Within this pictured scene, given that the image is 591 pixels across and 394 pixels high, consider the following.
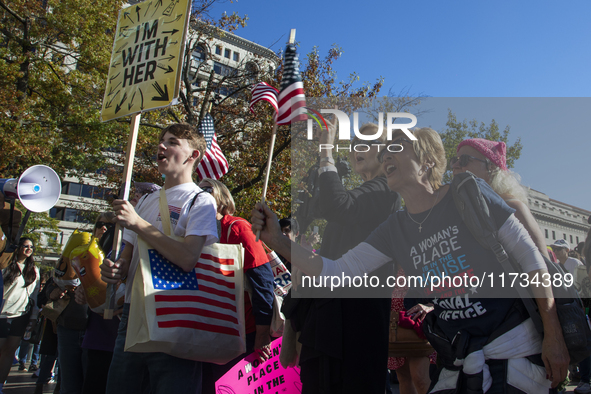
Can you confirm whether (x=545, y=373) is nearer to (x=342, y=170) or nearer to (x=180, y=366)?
(x=342, y=170)

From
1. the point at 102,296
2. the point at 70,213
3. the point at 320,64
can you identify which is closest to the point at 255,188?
the point at 320,64

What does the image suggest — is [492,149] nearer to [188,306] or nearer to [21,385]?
[188,306]

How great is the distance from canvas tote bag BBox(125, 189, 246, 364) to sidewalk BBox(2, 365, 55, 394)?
19.1 ft

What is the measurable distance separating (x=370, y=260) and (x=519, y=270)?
822 millimetres

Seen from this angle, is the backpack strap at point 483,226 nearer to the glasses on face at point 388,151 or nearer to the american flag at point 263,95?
the glasses on face at point 388,151

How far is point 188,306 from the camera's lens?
236 centimetres

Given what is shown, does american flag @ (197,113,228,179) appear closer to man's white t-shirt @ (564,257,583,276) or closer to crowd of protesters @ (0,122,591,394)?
crowd of protesters @ (0,122,591,394)

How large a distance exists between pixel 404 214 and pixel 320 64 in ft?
42.8

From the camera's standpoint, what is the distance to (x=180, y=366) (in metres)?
2.38

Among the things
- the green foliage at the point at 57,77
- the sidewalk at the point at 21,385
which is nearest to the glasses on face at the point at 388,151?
the sidewalk at the point at 21,385

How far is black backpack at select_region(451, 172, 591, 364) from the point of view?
2125mm

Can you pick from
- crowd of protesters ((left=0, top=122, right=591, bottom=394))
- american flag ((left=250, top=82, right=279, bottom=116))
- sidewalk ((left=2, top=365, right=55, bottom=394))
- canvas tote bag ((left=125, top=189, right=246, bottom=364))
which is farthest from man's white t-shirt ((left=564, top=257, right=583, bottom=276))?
sidewalk ((left=2, top=365, right=55, bottom=394))

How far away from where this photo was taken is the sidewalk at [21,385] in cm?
697

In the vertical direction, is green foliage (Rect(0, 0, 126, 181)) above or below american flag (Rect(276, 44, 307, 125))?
above
